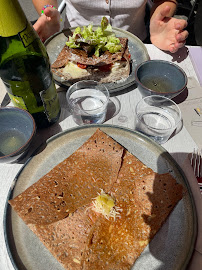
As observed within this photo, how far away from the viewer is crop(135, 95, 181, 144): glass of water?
1.41 metres

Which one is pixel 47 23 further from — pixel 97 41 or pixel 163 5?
pixel 163 5

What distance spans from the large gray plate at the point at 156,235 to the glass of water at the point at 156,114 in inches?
6.0

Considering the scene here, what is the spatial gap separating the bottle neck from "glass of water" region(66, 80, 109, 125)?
488 mm

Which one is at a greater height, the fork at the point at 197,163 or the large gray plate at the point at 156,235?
the large gray plate at the point at 156,235

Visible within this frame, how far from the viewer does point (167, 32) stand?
1.92 meters

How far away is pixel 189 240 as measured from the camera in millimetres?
954

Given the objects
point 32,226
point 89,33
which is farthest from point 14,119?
point 89,33

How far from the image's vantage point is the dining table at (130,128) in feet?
3.31

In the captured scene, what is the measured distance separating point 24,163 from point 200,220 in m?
0.99

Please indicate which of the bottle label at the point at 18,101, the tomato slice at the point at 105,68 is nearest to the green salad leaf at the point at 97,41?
the tomato slice at the point at 105,68

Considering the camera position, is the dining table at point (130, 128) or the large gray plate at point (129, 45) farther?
the large gray plate at point (129, 45)

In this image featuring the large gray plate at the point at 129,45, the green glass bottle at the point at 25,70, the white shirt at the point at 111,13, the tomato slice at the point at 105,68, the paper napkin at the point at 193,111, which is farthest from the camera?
the white shirt at the point at 111,13

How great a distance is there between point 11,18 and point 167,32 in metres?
1.40

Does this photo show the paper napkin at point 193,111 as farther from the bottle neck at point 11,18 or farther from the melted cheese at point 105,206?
the bottle neck at point 11,18
